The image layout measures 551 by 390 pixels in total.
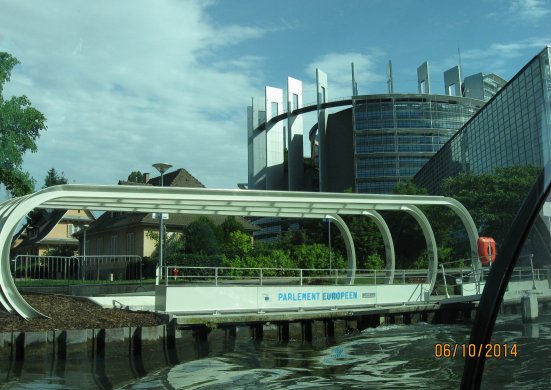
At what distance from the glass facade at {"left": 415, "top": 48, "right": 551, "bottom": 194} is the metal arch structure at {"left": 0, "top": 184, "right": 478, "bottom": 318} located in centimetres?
304

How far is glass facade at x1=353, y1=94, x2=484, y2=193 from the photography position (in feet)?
369

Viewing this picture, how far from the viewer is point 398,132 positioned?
376ft

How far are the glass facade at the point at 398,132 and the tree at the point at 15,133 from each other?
8762 centimetres

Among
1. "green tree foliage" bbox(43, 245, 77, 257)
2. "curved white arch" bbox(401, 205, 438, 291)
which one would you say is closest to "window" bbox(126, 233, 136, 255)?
"green tree foliage" bbox(43, 245, 77, 257)

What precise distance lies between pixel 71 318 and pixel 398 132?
106m

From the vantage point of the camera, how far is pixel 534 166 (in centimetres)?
281

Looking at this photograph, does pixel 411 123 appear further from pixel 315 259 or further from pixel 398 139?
pixel 315 259

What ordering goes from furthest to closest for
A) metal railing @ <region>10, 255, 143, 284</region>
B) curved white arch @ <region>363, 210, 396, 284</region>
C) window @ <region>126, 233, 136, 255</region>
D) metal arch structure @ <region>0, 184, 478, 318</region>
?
1. window @ <region>126, 233, 136, 255</region>
2. metal railing @ <region>10, 255, 143, 284</region>
3. curved white arch @ <region>363, 210, 396, 284</region>
4. metal arch structure @ <region>0, 184, 478, 318</region>

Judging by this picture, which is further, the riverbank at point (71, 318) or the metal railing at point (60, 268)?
the metal railing at point (60, 268)

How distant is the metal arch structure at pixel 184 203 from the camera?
44.4ft

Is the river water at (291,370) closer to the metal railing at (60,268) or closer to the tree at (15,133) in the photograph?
the metal railing at (60,268)
